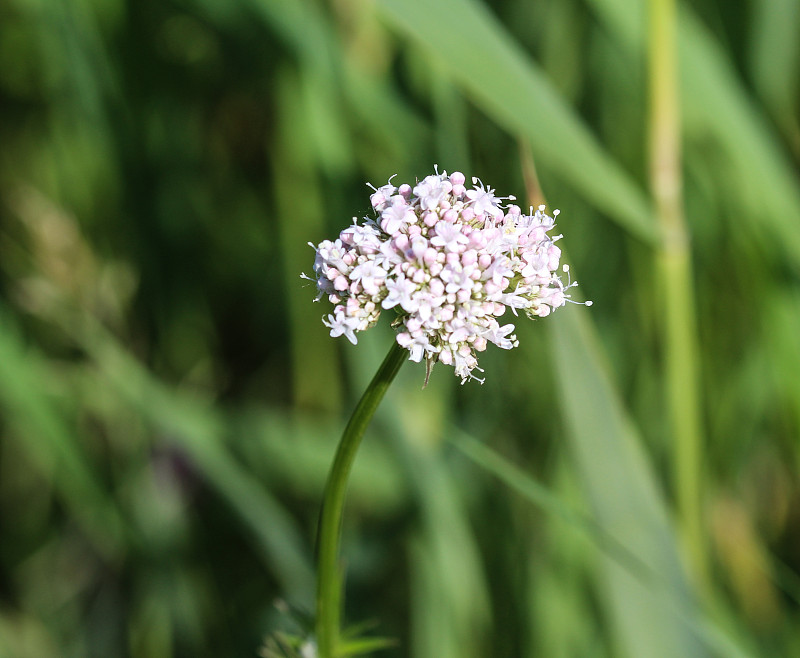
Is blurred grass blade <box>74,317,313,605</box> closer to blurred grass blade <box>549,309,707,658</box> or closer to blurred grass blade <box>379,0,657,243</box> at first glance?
blurred grass blade <box>549,309,707,658</box>

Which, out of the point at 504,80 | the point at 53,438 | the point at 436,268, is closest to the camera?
the point at 436,268

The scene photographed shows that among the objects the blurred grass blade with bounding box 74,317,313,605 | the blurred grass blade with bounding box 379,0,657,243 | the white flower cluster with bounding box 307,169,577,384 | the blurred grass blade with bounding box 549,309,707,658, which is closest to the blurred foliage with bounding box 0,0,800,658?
the blurred grass blade with bounding box 74,317,313,605

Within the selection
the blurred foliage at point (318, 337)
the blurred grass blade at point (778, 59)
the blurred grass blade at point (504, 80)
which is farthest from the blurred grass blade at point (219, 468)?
the blurred grass blade at point (778, 59)

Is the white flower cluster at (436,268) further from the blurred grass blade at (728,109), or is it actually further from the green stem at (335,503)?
the blurred grass blade at (728,109)

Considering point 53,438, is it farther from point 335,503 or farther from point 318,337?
point 335,503

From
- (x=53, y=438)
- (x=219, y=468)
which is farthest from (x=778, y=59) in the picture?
(x=53, y=438)

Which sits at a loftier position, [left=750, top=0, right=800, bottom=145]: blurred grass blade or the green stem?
[left=750, top=0, right=800, bottom=145]: blurred grass blade
